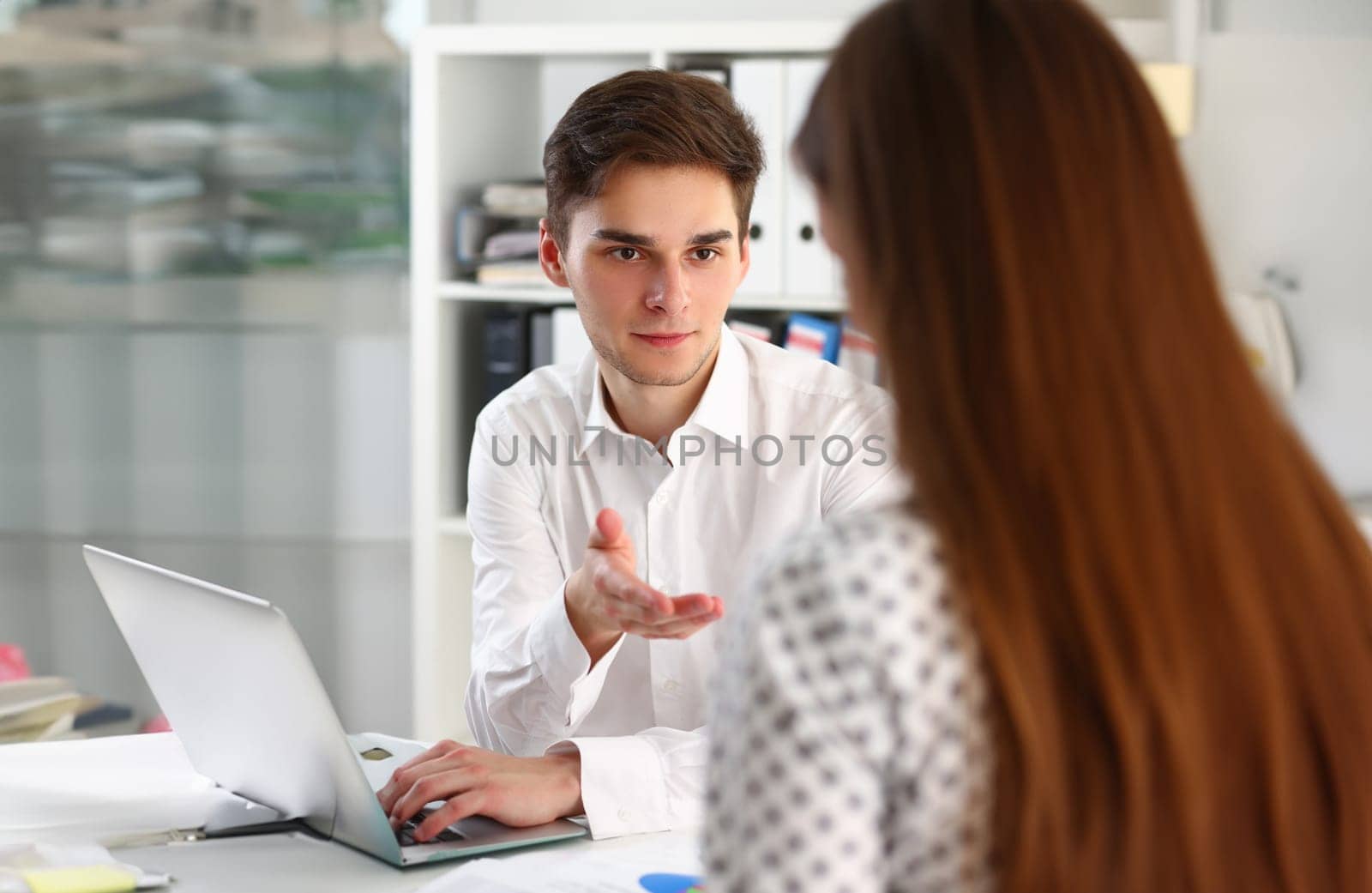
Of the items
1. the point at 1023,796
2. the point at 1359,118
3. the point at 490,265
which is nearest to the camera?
the point at 1023,796

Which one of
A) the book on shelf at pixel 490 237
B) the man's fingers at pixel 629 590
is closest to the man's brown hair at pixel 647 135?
the man's fingers at pixel 629 590

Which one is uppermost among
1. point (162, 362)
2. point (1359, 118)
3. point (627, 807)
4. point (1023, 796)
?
point (1359, 118)

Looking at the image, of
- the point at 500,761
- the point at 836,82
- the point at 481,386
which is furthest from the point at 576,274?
the point at 481,386

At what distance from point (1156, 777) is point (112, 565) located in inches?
36.1

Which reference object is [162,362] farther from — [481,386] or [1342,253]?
[1342,253]

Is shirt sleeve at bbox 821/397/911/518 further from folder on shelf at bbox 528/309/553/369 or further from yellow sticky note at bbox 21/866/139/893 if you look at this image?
folder on shelf at bbox 528/309/553/369

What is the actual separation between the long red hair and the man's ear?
121 cm

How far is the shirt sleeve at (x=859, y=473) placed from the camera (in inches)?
65.7

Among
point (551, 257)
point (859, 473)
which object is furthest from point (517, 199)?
point (859, 473)

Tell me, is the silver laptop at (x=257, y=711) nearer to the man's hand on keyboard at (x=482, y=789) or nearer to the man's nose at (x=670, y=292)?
the man's hand on keyboard at (x=482, y=789)

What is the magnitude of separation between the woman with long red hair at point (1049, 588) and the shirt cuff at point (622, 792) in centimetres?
56

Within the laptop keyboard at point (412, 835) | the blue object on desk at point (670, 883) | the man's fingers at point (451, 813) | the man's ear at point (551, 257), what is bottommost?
the blue object on desk at point (670, 883)

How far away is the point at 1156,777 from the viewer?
2.07 feet

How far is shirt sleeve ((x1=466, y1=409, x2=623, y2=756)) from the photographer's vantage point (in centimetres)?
143
